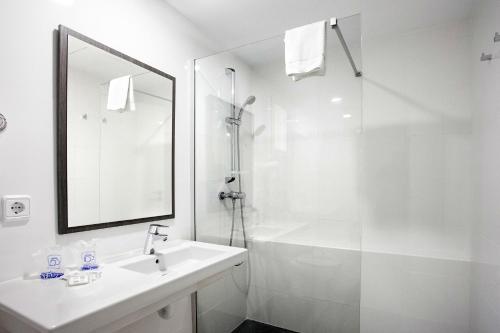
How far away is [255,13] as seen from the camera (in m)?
2.06

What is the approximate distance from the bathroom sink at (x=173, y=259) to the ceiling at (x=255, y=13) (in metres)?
1.70

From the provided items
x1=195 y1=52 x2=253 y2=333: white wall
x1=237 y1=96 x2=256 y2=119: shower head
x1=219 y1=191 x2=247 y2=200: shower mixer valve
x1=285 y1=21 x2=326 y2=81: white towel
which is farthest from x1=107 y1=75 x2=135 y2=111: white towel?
x1=285 y1=21 x2=326 y2=81: white towel

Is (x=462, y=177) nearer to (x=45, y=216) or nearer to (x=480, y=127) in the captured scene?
(x=480, y=127)

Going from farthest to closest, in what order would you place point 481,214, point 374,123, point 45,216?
point 374,123 → point 481,214 → point 45,216

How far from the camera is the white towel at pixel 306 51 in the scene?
5.16 feet

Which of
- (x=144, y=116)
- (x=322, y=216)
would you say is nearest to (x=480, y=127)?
(x=322, y=216)

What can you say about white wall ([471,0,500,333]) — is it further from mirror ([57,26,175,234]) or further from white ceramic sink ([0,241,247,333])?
mirror ([57,26,175,234])

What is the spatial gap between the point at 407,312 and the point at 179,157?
7.05ft

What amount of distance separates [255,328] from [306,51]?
1.91 meters

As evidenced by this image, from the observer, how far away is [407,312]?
7.13 feet

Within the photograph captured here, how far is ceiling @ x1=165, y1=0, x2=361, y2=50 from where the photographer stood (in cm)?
193

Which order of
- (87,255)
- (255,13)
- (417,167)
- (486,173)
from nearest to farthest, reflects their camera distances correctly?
(87,255) → (486,173) → (255,13) → (417,167)

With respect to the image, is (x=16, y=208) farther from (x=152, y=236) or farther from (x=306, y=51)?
(x=306, y=51)

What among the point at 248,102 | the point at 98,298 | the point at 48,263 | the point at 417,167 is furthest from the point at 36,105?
the point at 417,167
